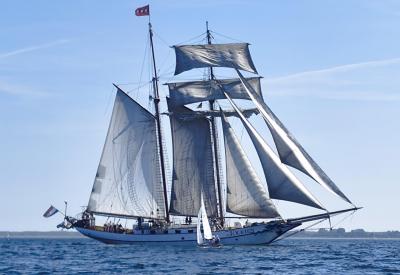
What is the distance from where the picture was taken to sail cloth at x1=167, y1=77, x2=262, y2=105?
323 feet

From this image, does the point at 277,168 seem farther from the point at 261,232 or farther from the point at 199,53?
the point at 199,53

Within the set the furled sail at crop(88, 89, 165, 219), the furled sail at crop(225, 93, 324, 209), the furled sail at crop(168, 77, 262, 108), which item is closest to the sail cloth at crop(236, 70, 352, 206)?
the furled sail at crop(225, 93, 324, 209)

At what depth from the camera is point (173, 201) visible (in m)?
98.9

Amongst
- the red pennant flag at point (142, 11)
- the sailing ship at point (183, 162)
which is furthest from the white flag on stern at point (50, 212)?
the red pennant flag at point (142, 11)

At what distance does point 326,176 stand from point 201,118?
80.8ft

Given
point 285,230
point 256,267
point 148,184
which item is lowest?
point 256,267

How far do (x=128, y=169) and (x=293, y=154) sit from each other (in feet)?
74.9

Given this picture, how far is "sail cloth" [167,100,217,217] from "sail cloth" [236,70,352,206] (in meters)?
15.0

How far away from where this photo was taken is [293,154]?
268 feet

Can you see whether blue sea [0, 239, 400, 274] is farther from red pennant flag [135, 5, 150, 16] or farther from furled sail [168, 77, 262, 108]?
red pennant flag [135, 5, 150, 16]

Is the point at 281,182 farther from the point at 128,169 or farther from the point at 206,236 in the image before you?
the point at 128,169

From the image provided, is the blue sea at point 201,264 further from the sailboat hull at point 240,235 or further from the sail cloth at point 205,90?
the sail cloth at point 205,90

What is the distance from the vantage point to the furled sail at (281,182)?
85000 millimetres

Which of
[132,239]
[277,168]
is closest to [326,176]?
[277,168]
